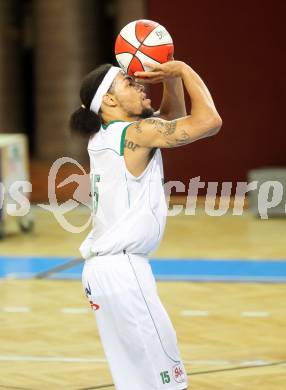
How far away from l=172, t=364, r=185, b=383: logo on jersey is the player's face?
1.34 m

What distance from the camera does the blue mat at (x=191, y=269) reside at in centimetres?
1123

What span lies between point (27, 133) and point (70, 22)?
298cm

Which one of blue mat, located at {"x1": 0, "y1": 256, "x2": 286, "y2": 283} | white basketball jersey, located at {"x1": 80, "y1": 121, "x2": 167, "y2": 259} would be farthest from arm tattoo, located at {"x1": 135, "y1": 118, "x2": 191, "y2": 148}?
blue mat, located at {"x1": 0, "y1": 256, "x2": 286, "y2": 283}

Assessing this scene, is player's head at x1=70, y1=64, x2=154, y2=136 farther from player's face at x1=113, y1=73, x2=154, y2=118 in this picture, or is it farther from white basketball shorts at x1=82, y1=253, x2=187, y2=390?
white basketball shorts at x1=82, y1=253, x2=187, y2=390

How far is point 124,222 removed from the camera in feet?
19.1

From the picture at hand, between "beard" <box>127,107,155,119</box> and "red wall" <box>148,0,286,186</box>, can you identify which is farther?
"red wall" <box>148,0,286,186</box>

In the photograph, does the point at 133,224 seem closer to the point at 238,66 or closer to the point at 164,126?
the point at 164,126

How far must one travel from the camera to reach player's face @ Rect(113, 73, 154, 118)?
592cm

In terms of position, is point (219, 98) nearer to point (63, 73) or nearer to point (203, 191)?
point (203, 191)

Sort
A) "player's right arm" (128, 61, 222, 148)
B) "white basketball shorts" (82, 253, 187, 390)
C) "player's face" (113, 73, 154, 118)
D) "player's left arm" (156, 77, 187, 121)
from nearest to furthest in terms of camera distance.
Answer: "player's right arm" (128, 61, 222, 148) → "white basketball shorts" (82, 253, 187, 390) → "player's face" (113, 73, 154, 118) → "player's left arm" (156, 77, 187, 121)

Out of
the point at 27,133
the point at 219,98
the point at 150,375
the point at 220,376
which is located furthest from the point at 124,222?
the point at 27,133

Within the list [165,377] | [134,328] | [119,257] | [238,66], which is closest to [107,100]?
[119,257]

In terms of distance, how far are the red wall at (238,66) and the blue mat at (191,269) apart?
14.1ft

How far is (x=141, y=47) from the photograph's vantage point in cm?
601
